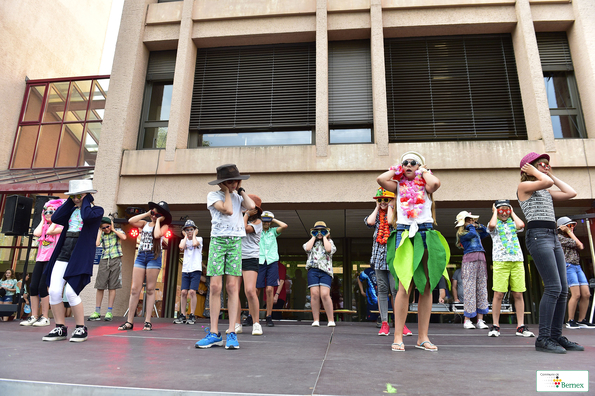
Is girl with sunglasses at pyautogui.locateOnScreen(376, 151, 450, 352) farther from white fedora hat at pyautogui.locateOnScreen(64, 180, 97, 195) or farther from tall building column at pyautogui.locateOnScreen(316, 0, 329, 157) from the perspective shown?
tall building column at pyautogui.locateOnScreen(316, 0, 329, 157)

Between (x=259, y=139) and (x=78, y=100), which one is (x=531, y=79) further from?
(x=78, y=100)

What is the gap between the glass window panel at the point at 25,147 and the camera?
43.7 ft

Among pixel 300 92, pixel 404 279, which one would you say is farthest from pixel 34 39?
pixel 404 279

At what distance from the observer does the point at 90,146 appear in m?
13.3

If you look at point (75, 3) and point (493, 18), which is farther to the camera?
point (75, 3)

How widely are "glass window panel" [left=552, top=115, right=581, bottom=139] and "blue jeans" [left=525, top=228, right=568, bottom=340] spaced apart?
24.8 ft

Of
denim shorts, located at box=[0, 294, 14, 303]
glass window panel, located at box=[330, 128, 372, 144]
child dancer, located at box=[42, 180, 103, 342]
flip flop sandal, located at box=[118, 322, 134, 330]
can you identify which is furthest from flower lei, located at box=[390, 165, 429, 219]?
denim shorts, located at box=[0, 294, 14, 303]

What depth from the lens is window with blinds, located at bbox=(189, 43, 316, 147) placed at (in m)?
10.8

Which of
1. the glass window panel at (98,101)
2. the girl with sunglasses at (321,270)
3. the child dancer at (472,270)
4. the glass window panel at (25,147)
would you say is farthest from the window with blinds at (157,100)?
the child dancer at (472,270)

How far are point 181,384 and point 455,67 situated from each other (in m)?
10.9

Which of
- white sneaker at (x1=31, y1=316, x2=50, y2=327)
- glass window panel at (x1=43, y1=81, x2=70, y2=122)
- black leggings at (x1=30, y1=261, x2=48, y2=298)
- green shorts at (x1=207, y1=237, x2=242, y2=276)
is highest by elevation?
glass window panel at (x1=43, y1=81, x2=70, y2=122)

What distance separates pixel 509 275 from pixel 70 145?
44.4ft

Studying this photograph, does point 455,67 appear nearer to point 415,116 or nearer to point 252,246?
point 415,116

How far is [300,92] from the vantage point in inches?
431
